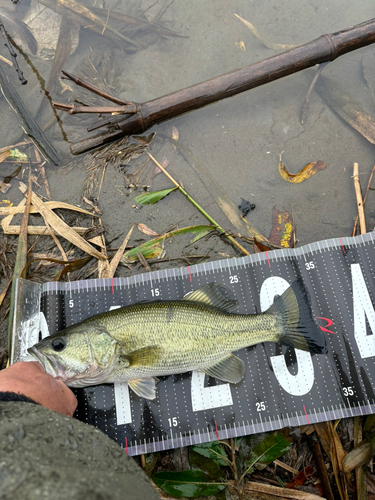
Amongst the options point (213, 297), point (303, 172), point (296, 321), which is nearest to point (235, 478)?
point (296, 321)

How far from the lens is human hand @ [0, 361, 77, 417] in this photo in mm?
2805

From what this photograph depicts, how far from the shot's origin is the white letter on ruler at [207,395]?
371 cm

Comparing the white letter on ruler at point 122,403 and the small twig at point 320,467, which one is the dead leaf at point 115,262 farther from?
the small twig at point 320,467

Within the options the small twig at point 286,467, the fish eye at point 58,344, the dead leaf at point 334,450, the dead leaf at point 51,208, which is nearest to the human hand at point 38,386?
the fish eye at point 58,344

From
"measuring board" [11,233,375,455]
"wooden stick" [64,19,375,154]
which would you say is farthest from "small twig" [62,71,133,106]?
"measuring board" [11,233,375,455]

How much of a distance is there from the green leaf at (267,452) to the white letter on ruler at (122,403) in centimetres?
127

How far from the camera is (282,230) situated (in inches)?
174

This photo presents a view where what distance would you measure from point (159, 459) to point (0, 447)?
2.27m

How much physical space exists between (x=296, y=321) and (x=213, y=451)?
5.05ft

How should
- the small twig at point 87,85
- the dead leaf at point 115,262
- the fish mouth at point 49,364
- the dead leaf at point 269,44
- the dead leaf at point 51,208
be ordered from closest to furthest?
1. the fish mouth at point 49,364
2. the small twig at point 87,85
3. the dead leaf at point 115,262
4. the dead leaf at point 51,208
5. the dead leaf at point 269,44

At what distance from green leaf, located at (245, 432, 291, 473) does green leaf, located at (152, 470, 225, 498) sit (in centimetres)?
37

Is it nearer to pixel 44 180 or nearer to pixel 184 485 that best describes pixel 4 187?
pixel 44 180

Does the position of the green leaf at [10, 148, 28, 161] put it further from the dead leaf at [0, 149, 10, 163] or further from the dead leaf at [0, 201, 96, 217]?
the dead leaf at [0, 201, 96, 217]

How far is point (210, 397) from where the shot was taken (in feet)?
12.2
